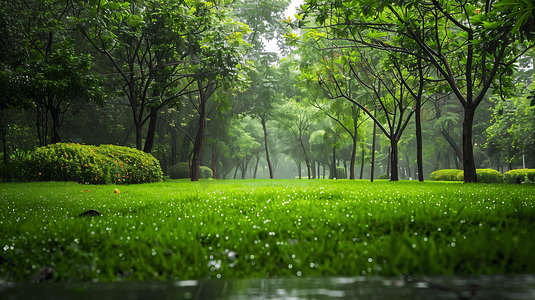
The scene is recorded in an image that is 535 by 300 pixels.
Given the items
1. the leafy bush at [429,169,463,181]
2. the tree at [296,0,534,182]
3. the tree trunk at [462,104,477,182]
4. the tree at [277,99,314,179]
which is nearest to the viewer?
the tree at [296,0,534,182]

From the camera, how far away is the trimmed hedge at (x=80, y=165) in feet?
38.1

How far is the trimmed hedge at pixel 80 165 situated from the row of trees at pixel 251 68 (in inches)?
91.3

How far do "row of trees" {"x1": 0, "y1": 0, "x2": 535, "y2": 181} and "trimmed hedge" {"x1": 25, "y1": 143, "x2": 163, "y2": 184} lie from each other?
2319mm

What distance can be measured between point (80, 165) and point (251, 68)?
8.97m

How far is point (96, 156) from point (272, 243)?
1228 centimetres

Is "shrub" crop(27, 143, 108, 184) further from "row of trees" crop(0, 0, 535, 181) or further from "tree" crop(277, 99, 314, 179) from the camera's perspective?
"tree" crop(277, 99, 314, 179)

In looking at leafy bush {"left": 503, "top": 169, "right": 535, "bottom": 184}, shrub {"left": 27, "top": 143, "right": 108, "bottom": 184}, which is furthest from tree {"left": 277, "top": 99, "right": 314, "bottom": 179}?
shrub {"left": 27, "top": 143, "right": 108, "bottom": 184}

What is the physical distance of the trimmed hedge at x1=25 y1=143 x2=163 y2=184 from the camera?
1161 centimetres

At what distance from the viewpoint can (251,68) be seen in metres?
14.8

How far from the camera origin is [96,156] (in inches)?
496

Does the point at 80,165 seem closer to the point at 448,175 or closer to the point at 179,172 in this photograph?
the point at 179,172

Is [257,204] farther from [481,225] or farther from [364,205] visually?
[481,225]

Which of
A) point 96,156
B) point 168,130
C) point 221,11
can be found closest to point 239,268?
point 96,156

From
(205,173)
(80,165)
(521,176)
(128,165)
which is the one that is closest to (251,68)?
(128,165)
